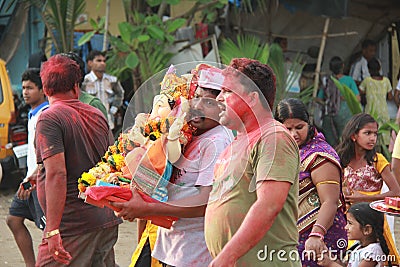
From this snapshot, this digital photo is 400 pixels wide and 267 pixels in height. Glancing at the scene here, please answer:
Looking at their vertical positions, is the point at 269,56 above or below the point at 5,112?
above

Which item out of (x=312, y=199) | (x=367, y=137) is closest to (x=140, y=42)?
(x=367, y=137)

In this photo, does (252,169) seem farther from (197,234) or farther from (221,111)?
(197,234)

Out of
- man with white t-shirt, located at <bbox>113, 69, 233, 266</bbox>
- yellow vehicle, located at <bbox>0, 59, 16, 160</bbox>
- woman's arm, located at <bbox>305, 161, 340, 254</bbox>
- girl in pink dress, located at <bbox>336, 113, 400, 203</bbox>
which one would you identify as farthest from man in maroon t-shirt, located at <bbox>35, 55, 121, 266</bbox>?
yellow vehicle, located at <bbox>0, 59, 16, 160</bbox>

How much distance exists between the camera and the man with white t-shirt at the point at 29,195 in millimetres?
6172

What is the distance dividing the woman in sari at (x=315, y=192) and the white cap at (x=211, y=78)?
0.99 meters

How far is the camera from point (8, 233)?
8.80 metres

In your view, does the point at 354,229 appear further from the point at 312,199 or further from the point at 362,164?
the point at 312,199

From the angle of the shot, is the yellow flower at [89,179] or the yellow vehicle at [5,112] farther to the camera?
the yellow vehicle at [5,112]

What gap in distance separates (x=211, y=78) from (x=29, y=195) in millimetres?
2860

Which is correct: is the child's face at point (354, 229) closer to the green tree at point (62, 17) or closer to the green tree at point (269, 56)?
the green tree at point (269, 56)

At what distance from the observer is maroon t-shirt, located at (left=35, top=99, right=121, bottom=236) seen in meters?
4.73

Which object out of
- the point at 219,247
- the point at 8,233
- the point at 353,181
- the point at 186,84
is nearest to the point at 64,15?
the point at 8,233

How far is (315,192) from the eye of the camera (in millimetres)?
4637

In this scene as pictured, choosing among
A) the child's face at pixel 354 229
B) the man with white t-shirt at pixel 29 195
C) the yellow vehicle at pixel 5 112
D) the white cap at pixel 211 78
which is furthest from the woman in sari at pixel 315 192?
the yellow vehicle at pixel 5 112
